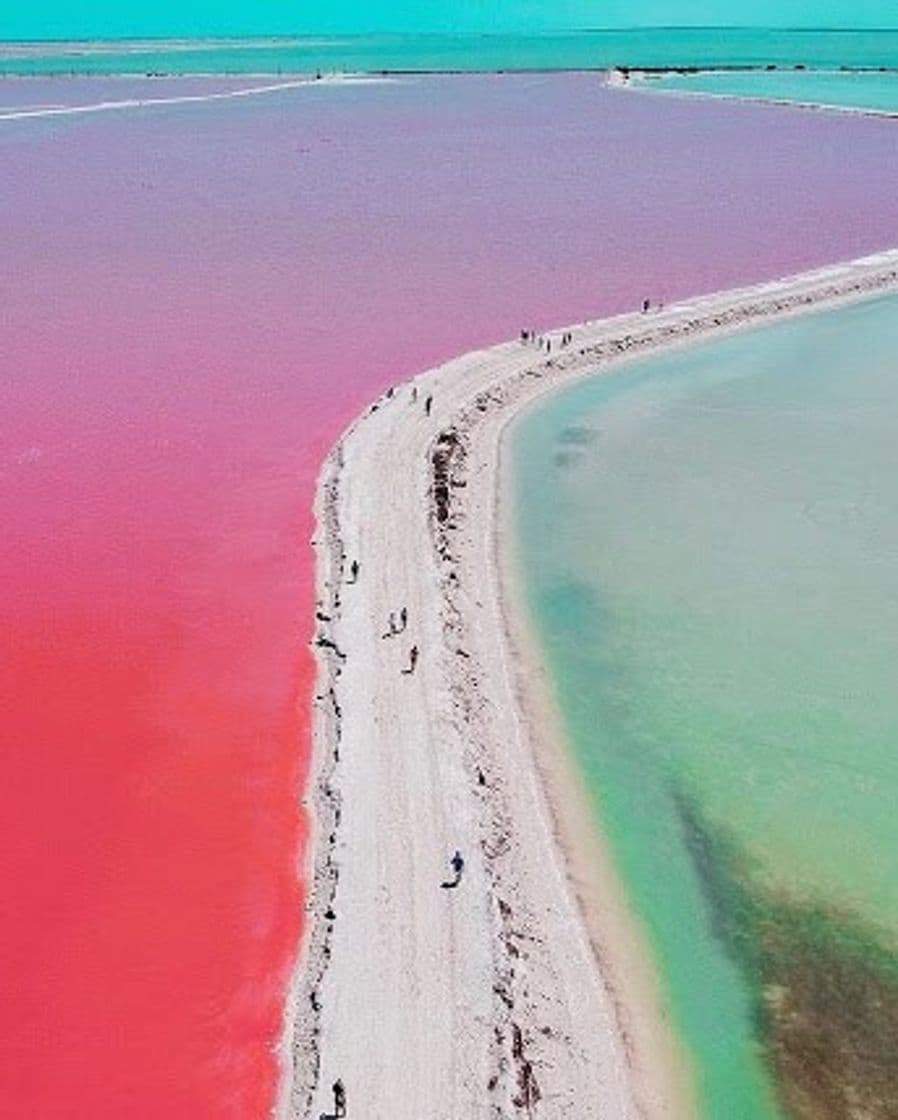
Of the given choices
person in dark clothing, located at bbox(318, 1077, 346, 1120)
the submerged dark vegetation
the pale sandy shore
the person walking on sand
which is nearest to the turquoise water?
the pale sandy shore

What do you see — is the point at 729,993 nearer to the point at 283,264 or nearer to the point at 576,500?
the point at 576,500

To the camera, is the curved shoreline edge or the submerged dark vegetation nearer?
the submerged dark vegetation

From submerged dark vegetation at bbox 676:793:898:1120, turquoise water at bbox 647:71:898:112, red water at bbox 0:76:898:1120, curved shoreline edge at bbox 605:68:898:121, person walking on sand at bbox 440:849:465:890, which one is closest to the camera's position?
submerged dark vegetation at bbox 676:793:898:1120

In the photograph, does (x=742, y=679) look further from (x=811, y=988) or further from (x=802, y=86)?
(x=802, y=86)

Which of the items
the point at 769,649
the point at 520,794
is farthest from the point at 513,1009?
the point at 769,649

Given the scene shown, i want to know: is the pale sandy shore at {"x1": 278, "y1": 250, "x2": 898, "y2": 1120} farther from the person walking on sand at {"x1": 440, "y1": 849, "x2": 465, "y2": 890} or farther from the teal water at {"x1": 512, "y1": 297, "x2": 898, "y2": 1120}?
the teal water at {"x1": 512, "y1": 297, "x2": 898, "y2": 1120}

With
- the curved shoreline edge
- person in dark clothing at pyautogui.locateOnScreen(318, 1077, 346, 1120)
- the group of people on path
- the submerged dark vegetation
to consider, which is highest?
the curved shoreline edge
